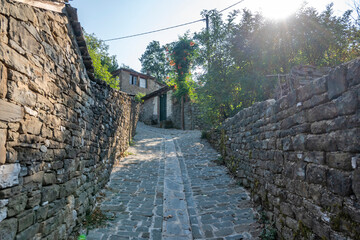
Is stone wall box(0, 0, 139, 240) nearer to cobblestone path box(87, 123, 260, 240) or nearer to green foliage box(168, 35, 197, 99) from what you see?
cobblestone path box(87, 123, 260, 240)

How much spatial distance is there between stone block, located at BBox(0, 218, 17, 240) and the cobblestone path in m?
1.52

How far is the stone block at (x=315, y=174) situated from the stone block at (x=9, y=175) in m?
2.89

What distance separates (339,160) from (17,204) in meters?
2.92

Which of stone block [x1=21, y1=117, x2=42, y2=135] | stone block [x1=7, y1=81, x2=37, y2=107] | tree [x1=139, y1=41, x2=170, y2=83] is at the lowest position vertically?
stone block [x1=21, y1=117, x2=42, y2=135]

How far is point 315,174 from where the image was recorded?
7.43 feet

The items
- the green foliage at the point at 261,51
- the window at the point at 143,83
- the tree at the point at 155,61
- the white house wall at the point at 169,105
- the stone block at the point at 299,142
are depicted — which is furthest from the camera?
the tree at the point at 155,61

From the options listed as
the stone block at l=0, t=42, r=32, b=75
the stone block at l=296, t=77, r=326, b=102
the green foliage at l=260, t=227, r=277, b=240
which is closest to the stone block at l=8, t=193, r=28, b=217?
the stone block at l=0, t=42, r=32, b=75

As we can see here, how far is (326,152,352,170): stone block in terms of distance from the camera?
184cm

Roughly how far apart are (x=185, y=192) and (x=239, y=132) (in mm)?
2129

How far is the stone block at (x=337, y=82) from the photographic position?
191 cm

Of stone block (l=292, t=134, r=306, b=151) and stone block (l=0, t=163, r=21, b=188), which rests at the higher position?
stone block (l=292, t=134, r=306, b=151)

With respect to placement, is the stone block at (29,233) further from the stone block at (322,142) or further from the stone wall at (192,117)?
the stone wall at (192,117)

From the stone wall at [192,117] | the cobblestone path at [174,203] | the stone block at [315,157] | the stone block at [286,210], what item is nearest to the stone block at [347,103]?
the stone block at [315,157]

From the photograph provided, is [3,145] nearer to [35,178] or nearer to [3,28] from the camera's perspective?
[35,178]
